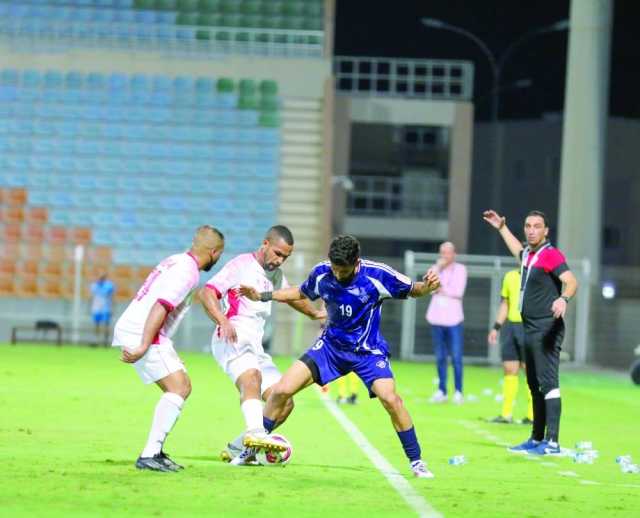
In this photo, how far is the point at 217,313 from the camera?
10.9 m

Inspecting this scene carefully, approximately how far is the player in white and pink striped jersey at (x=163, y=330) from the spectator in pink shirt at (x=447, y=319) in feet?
32.5

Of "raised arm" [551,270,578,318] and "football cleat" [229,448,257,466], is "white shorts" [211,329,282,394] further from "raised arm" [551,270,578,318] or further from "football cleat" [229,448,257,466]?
"raised arm" [551,270,578,318]

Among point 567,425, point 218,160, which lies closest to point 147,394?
point 567,425

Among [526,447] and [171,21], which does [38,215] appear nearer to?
[171,21]

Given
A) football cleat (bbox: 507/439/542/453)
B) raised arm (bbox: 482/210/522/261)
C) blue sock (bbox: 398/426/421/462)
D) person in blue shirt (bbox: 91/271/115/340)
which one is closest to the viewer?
blue sock (bbox: 398/426/421/462)

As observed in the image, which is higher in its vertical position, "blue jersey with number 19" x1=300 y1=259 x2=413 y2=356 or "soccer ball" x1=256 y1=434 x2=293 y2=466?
"blue jersey with number 19" x1=300 y1=259 x2=413 y2=356

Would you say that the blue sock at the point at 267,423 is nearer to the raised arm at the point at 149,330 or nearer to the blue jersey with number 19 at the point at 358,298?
the blue jersey with number 19 at the point at 358,298

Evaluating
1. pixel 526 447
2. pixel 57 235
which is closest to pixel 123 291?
pixel 57 235

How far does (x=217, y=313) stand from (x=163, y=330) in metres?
0.78

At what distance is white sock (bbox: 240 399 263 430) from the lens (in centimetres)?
1074

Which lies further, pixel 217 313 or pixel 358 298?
pixel 217 313

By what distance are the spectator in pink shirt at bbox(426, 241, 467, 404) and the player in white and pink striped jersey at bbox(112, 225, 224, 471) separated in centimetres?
990

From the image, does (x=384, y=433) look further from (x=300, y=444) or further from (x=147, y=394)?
(x=147, y=394)

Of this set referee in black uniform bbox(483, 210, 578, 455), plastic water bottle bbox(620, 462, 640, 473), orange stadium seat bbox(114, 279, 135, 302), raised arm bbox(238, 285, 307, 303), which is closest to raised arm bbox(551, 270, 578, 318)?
referee in black uniform bbox(483, 210, 578, 455)
